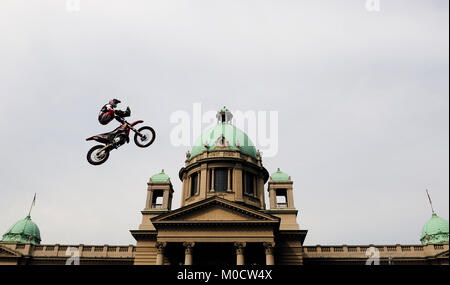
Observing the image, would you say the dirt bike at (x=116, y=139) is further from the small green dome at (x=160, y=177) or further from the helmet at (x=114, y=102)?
the small green dome at (x=160, y=177)

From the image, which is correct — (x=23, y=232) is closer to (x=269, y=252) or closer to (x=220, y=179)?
(x=220, y=179)

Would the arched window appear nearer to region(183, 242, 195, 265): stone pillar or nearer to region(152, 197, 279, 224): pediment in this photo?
region(152, 197, 279, 224): pediment

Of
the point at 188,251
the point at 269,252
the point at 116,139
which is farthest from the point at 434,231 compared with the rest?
the point at 116,139

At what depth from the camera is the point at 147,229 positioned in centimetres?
4109

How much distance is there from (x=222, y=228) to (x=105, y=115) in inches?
997

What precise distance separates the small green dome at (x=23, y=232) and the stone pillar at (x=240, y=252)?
4566cm

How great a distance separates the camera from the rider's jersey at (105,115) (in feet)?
42.9

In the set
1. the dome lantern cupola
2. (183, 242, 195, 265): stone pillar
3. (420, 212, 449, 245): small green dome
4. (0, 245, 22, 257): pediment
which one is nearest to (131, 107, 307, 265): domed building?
(183, 242, 195, 265): stone pillar

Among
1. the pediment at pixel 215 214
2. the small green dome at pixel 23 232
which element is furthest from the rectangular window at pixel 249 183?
the small green dome at pixel 23 232

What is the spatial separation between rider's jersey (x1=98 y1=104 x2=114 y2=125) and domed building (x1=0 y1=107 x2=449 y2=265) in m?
24.4

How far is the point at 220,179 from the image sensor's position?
46438 mm

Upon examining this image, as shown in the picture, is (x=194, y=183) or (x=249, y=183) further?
(x=194, y=183)

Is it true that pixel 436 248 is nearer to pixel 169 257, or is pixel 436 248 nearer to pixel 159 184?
pixel 169 257
